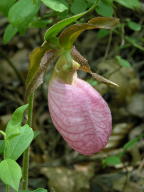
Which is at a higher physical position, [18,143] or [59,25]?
[59,25]

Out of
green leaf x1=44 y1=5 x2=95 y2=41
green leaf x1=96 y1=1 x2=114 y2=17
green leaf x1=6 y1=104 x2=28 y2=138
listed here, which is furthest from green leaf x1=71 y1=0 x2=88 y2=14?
green leaf x1=6 y1=104 x2=28 y2=138

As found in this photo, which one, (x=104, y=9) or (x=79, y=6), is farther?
(x=104, y=9)

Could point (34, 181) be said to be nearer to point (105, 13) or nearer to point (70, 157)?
point (70, 157)

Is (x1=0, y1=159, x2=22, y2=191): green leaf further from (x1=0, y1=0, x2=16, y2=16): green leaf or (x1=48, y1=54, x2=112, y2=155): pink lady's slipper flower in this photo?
(x1=0, y1=0, x2=16, y2=16): green leaf

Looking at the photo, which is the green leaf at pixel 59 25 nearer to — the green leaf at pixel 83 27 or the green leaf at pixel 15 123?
the green leaf at pixel 83 27

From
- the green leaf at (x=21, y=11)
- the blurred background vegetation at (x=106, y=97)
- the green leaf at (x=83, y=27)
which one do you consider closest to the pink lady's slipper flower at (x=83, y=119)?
the green leaf at (x=83, y=27)

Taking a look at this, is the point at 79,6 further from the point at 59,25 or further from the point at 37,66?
the point at 59,25

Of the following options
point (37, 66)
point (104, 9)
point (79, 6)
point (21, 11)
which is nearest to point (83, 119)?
point (37, 66)

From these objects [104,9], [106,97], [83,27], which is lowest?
[106,97]
